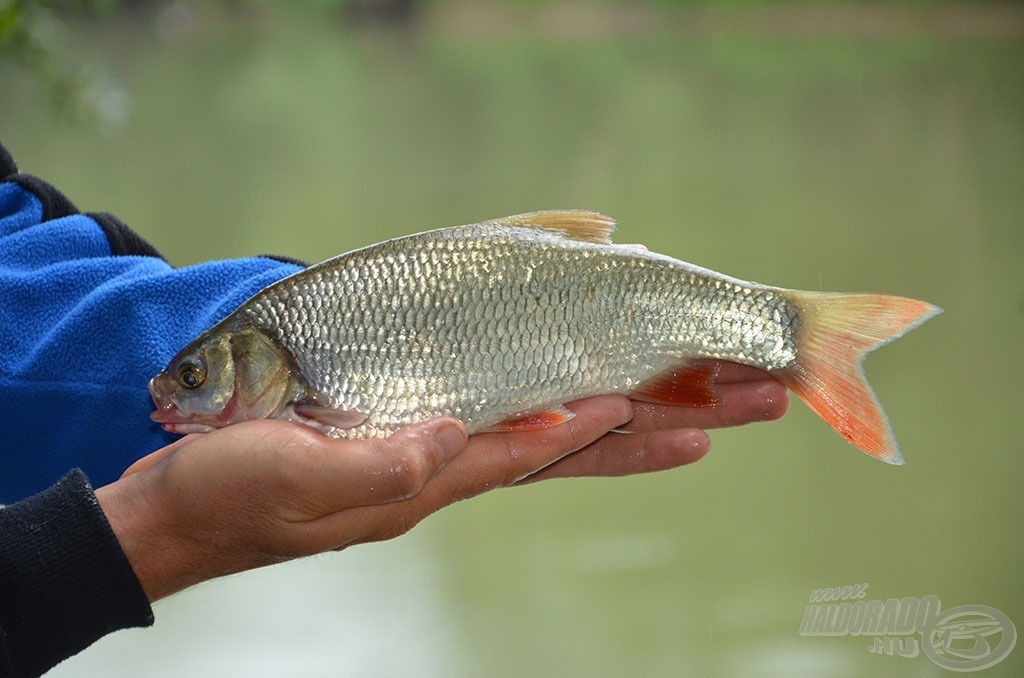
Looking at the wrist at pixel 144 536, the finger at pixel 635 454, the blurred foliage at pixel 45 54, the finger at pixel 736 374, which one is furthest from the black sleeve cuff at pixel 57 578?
the blurred foliage at pixel 45 54

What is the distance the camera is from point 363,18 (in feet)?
92.3

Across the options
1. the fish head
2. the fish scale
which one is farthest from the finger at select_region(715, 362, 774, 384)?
the fish head

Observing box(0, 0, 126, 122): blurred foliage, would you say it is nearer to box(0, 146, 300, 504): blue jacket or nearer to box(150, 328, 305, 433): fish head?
box(0, 146, 300, 504): blue jacket

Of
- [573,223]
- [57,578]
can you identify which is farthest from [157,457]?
[573,223]

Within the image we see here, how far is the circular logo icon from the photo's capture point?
12.5 feet

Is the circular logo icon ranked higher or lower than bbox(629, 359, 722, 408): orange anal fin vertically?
lower

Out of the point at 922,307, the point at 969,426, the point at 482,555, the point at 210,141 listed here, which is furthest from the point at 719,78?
the point at 922,307

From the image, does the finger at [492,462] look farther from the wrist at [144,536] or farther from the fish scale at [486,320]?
the wrist at [144,536]

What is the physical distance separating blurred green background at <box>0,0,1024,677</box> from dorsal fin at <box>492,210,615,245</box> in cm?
235

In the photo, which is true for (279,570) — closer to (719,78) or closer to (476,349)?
(476,349)

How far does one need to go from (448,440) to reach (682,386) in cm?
43

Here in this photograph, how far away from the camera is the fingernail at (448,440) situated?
178cm
